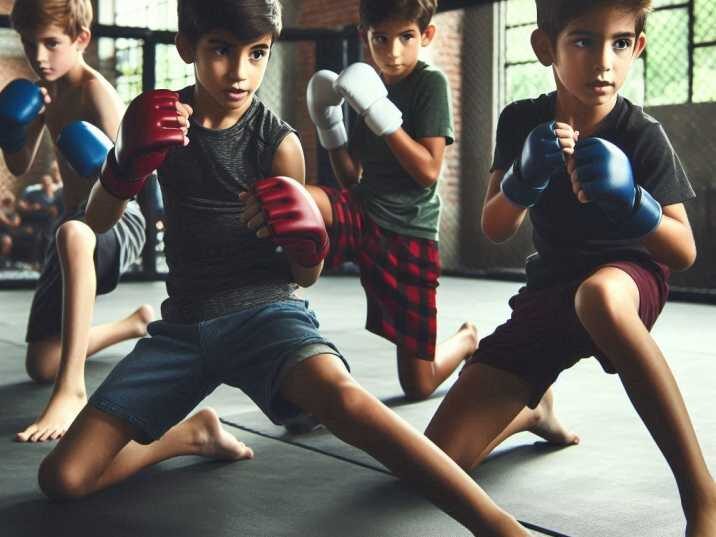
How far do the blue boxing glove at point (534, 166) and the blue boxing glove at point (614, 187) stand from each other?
0.04 metres

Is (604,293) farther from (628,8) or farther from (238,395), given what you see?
(238,395)

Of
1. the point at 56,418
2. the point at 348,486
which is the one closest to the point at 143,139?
the point at 348,486

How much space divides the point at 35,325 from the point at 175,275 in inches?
38.6

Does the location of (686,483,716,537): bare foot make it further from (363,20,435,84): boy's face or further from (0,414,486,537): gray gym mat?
(363,20,435,84): boy's face

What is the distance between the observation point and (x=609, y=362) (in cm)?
140

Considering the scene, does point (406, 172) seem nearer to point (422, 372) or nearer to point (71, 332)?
point (422, 372)

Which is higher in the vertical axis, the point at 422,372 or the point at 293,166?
the point at 293,166

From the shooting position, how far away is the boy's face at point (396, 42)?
6.70 feet

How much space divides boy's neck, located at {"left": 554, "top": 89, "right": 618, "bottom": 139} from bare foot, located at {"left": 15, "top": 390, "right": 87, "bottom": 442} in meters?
1.03

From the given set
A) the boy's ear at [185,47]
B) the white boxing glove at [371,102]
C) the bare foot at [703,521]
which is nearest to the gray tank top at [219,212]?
the boy's ear at [185,47]

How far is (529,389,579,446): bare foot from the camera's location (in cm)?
166

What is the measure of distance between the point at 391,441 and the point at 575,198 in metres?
0.55

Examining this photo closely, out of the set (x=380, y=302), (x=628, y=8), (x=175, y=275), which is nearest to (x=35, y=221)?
(x=380, y=302)

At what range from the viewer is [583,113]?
1472 millimetres
